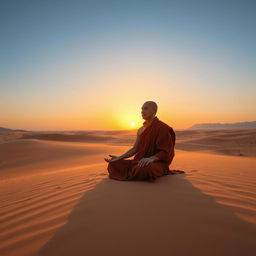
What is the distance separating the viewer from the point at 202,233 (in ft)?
5.65

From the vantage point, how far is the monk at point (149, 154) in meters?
3.51

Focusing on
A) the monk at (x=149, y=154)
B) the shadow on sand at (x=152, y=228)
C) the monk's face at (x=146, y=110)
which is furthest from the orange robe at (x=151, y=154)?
the shadow on sand at (x=152, y=228)

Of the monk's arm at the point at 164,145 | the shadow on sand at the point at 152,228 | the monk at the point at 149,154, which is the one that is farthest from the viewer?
the monk's arm at the point at 164,145

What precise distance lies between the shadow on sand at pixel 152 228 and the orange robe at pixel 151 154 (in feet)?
2.80

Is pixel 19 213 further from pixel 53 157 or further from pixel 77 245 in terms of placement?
pixel 53 157

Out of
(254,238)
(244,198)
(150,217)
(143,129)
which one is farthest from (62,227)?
(143,129)

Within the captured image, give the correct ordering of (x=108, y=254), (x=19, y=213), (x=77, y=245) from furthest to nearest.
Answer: (x=19, y=213) → (x=77, y=245) → (x=108, y=254)

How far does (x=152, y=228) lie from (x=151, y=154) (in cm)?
227

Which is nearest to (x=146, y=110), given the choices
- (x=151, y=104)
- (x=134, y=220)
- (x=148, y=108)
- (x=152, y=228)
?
(x=148, y=108)

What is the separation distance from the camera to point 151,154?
13.2ft

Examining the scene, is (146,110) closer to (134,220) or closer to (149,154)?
(149,154)

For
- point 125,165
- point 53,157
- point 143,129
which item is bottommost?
point 53,157

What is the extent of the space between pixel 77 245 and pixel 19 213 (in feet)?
4.23

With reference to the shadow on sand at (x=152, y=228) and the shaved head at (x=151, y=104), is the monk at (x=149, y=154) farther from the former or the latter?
the shadow on sand at (x=152, y=228)
